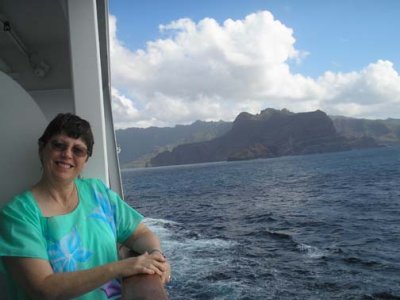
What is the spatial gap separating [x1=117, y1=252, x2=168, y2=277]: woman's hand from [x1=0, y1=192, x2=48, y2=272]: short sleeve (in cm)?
38

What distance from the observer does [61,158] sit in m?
2.03

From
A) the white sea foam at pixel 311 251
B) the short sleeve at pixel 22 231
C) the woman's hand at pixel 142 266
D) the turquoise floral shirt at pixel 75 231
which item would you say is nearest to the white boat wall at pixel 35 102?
the turquoise floral shirt at pixel 75 231

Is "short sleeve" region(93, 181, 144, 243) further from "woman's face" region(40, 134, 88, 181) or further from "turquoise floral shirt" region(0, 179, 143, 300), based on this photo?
"woman's face" region(40, 134, 88, 181)

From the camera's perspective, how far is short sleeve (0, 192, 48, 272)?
174 centimetres

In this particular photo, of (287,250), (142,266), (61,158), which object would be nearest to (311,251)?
(287,250)

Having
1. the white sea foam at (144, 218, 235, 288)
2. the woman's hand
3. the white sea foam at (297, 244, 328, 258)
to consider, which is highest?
the woman's hand

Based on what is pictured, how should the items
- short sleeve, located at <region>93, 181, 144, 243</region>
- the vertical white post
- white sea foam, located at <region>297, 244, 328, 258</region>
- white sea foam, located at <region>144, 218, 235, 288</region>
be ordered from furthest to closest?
white sea foam, located at <region>297, 244, 328, 258</region> < white sea foam, located at <region>144, 218, 235, 288</region> < the vertical white post < short sleeve, located at <region>93, 181, 144, 243</region>

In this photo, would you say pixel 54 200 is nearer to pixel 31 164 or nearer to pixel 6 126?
pixel 31 164

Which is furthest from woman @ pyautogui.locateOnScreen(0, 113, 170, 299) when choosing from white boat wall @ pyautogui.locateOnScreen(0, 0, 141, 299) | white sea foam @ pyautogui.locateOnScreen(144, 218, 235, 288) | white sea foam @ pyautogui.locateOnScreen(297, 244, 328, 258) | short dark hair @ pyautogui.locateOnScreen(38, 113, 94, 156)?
white sea foam @ pyautogui.locateOnScreen(297, 244, 328, 258)

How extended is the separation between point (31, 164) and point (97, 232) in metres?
0.81

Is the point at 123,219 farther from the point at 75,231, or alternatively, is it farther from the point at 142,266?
the point at 142,266

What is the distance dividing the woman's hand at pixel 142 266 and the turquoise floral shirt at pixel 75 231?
1.01ft

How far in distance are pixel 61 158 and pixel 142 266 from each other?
74 centimetres

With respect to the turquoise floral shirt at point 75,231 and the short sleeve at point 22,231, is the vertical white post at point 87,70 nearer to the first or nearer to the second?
the turquoise floral shirt at point 75,231
